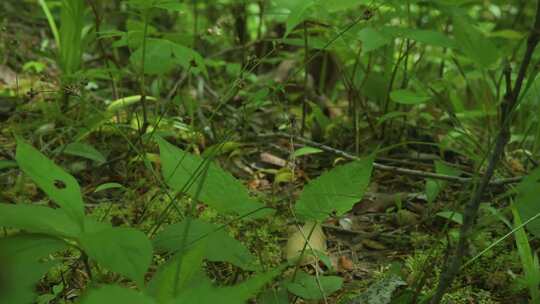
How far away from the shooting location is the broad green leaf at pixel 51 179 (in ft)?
3.30

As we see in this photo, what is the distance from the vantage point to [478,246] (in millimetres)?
1626

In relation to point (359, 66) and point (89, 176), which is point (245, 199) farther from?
point (359, 66)

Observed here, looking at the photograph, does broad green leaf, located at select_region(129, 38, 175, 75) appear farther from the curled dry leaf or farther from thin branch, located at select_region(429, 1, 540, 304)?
thin branch, located at select_region(429, 1, 540, 304)

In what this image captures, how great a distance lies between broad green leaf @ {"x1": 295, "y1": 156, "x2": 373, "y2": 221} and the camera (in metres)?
1.23

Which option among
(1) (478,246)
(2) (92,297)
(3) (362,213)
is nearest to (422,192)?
(3) (362,213)

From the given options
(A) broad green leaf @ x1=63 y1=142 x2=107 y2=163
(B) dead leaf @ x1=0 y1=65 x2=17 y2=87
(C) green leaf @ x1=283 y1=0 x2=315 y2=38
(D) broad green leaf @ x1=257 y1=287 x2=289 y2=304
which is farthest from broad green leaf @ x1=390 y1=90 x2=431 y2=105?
(B) dead leaf @ x1=0 y1=65 x2=17 y2=87

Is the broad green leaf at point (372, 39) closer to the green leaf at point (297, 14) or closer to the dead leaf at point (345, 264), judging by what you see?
the green leaf at point (297, 14)

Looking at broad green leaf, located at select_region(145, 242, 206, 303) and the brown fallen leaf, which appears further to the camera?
the brown fallen leaf

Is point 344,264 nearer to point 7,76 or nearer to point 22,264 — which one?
point 22,264

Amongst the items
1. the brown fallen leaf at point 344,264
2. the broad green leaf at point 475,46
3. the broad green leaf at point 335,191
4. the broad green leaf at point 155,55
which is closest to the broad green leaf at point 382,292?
the broad green leaf at point 335,191

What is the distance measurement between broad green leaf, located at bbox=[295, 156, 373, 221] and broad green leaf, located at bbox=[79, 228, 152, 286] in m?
0.42

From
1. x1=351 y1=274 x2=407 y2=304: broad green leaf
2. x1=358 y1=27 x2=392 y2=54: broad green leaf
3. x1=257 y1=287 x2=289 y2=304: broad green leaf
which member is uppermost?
x1=358 y1=27 x2=392 y2=54: broad green leaf

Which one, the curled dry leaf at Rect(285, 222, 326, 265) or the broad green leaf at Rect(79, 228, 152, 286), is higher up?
the broad green leaf at Rect(79, 228, 152, 286)

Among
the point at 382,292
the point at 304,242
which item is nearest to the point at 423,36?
the point at 304,242
